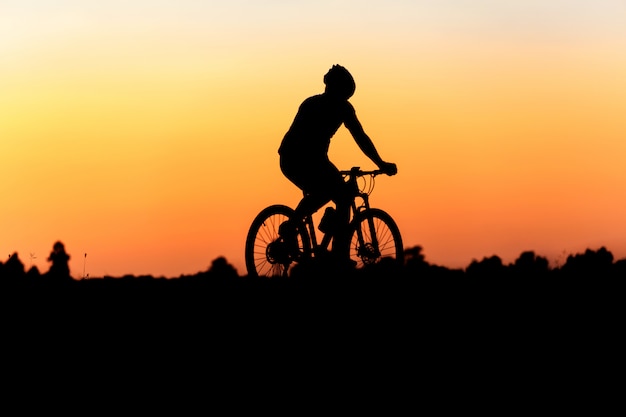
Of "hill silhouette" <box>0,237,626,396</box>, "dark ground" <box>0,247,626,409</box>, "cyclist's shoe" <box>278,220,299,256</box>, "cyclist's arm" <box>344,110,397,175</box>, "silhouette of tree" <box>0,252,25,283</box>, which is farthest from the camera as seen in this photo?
"silhouette of tree" <box>0,252,25,283</box>

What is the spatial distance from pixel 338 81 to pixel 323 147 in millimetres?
733

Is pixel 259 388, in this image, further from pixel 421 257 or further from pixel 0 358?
pixel 421 257

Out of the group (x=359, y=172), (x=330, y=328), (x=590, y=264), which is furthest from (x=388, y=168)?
(x=330, y=328)

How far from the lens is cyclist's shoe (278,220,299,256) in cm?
1579

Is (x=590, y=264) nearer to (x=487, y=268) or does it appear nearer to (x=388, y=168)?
(x=487, y=268)

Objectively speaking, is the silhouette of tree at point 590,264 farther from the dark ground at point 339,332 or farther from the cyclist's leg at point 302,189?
the cyclist's leg at point 302,189

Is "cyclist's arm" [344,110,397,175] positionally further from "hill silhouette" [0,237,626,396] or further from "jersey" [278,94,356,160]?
"hill silhouette" [0,237,626,396]

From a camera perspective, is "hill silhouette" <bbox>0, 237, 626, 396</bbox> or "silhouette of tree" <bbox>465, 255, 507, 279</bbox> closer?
"hill silhouette" <bbox>0, 237, 626, 396</bbox>

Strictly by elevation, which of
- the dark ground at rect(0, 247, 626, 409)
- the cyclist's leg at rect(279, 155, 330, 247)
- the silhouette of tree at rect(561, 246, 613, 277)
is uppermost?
the cyclist's leg at rect(279, 155, 330, 247)

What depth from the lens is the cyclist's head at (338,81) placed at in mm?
15039

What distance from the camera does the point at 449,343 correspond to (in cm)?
1149

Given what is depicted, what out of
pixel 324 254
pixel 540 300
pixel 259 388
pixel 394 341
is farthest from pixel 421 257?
pixel 259 388

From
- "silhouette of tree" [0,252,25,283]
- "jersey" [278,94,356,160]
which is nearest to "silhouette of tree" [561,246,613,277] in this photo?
"jersey" [278,94,356,160]

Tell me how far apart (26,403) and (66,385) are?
0.55 m
